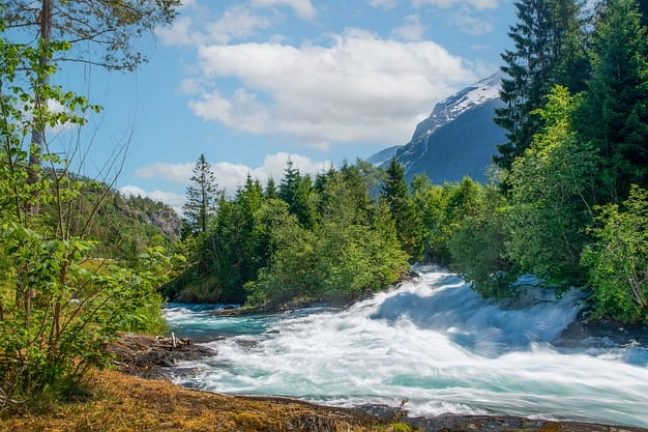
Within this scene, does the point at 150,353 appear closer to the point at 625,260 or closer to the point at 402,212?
the point at 625,260

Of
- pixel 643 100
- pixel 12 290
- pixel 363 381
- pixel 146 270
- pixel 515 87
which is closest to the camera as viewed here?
pixel 146 270

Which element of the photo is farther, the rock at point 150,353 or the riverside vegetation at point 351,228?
the rock at point 150,353

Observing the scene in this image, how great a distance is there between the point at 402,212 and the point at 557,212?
142 feet

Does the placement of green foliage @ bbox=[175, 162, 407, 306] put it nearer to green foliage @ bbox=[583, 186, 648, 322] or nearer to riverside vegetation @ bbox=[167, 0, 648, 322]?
riverside vegetation @ bbox=[167, 0, 648, 322]

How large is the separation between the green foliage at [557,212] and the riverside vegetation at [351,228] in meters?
0.08

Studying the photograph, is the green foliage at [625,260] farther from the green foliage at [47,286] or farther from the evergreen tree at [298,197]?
the evergreen tree at [298,197]

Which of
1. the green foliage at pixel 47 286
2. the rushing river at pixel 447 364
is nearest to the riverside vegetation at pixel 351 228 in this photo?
the green foliage at pixel 47 286

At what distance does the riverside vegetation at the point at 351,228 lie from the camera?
600 cm

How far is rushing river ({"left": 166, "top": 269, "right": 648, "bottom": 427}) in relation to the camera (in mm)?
12000

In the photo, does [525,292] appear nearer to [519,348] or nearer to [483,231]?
[483,231]

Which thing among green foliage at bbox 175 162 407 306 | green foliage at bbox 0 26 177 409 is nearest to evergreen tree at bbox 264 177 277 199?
green foliage at bbox 175 162 407 306

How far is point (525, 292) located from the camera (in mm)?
25938

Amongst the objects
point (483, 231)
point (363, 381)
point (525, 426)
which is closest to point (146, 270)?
point (525, 426)

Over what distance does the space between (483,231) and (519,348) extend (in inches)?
382
